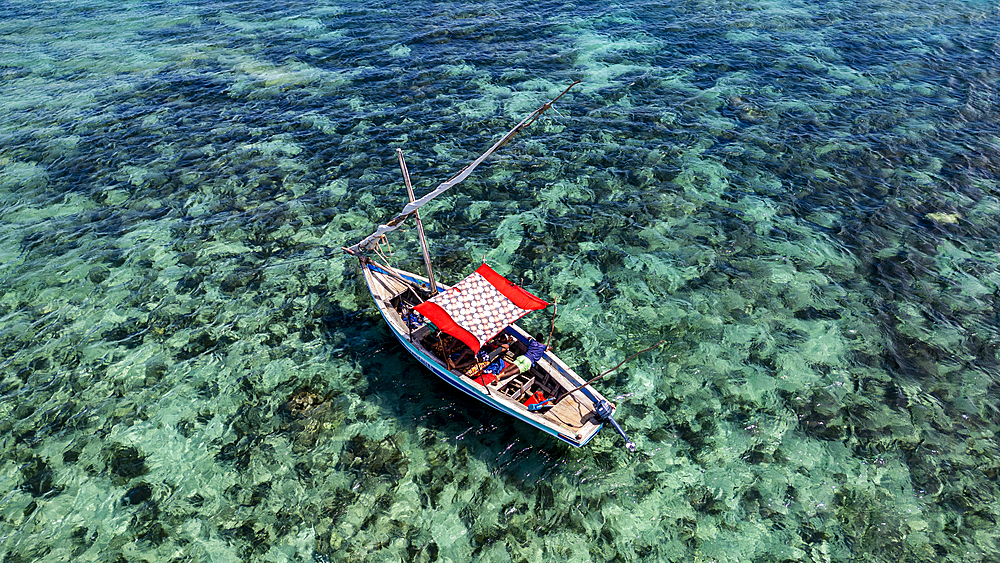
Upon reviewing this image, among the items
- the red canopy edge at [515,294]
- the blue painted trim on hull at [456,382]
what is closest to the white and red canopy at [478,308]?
the red canopy edge at [515,294]

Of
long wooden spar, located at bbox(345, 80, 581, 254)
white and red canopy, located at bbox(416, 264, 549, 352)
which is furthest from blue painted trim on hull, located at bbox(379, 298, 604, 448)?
long wooden spar, located at bbox(345, 80, 581, 254)

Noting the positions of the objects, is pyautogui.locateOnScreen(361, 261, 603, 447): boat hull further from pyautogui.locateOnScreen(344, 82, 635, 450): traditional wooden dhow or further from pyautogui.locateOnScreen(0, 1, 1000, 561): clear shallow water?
pyautogui.locateOnScreen(0, 1, 1000, 561): clear shallow water

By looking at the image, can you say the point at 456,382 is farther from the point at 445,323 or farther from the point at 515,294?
the point at 515,294

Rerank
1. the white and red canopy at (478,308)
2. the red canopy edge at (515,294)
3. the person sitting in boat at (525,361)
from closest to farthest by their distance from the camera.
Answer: the white and red canopy at (478,308), the person sitting in boat at (525,361), the red canopy edge at (515,294)

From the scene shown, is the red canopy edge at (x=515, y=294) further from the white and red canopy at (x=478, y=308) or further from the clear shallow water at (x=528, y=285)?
the clear shallow water at (x=528, y=285)

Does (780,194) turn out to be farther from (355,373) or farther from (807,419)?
(355,373)

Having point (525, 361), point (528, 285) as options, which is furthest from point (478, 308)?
point (528, 285)

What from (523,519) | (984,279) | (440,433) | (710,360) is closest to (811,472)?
(710,360)
